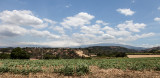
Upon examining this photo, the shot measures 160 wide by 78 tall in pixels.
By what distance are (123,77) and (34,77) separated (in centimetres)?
746

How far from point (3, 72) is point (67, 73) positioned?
6651 mm

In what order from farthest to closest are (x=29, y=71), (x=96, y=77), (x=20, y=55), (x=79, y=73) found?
(x=20, y=55) → (x=29, y=71) → (x=79, y=73) → (x=96, y=77)

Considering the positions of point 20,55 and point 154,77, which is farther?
point 20,55

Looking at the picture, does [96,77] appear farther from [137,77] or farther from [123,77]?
[137,77]

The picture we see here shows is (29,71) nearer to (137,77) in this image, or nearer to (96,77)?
(96,77)

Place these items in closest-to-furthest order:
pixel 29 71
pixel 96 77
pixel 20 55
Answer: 1. pixel 96 77
2. pixel 29 71
3. pixel 20 55

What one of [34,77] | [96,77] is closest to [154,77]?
[96,77]

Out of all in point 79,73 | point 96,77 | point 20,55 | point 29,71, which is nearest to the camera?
point 96,77

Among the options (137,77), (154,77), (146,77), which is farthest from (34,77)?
(154,77)

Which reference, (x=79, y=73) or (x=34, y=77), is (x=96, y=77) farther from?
(x=34, y=77)

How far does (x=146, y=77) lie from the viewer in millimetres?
10062

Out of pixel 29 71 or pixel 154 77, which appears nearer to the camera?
pixel 154 77

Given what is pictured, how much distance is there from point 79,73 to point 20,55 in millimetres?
47152

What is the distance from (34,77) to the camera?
33.1 feet
